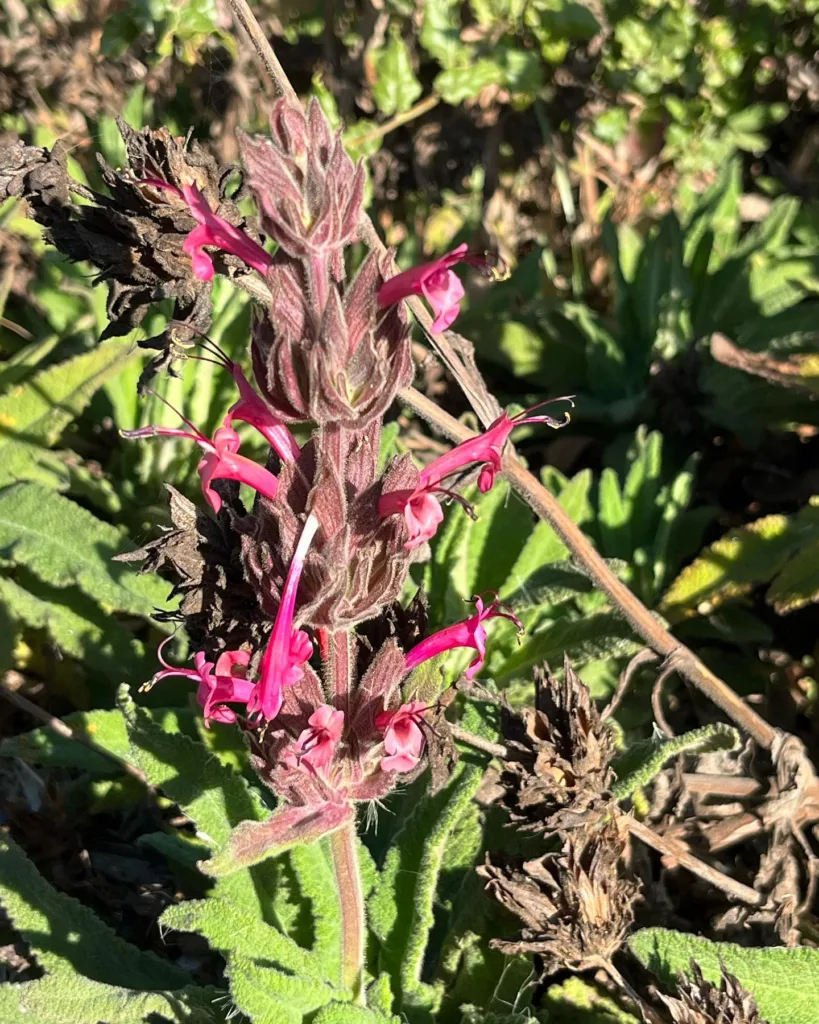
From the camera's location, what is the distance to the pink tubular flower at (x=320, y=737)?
1196mm

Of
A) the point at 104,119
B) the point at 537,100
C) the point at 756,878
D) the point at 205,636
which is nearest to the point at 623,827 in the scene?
the point at 756,878

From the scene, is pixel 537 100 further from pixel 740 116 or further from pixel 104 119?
pixel 104 119

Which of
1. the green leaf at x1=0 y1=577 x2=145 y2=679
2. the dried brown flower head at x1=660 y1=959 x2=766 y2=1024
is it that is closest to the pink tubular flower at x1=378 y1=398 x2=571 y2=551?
the dried brown flower head at x1=660 y1=959 x2=766 y2=1024

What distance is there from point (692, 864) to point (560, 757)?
431 millimetres

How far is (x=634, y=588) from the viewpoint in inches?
93.7

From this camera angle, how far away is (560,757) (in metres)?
1.60

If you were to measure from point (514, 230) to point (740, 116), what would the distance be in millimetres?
887

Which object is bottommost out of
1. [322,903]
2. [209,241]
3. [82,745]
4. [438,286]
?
[322,903]

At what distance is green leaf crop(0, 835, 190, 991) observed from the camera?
163 cm

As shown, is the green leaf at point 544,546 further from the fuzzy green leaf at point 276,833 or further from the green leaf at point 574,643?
the fuzzy green leaf at point 276,833

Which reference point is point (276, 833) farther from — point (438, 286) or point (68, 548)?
point (68, 548)

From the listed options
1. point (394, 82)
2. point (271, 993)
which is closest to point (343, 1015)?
point (271, 993)

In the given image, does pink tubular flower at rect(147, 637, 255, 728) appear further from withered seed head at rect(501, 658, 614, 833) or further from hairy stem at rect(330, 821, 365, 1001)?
withered seed head at rect(501, 658, 614, 833)

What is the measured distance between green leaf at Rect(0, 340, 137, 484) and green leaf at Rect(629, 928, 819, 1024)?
1.70m
